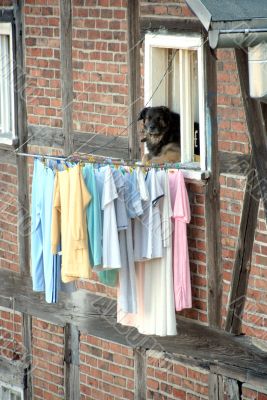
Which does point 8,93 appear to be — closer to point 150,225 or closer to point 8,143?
point 8,143

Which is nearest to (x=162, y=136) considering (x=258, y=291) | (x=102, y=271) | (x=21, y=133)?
(x=102, y=271)

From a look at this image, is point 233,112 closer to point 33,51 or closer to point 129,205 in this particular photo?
point 129,205

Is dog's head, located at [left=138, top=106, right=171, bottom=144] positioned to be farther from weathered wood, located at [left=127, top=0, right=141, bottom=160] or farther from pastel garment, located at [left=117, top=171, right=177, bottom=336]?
pastel garment, located at [left=117, top=171, right=177, bottom=336]

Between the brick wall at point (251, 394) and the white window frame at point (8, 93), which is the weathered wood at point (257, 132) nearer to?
the brick wall at point (251, 394)

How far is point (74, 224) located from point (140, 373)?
167 centimetres

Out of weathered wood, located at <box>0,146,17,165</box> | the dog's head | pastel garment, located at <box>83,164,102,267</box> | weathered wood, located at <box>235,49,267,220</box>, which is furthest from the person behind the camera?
weathered wood, located at <box>0,146,17,165</box>

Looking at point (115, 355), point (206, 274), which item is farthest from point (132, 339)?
point (206, 274)

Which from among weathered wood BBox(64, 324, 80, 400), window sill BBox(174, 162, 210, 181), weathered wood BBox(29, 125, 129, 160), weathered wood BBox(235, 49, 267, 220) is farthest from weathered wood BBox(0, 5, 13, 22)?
weathered wood BBox(235, 49, 267, 220)

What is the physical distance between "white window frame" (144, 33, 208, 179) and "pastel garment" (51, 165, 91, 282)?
0.80 metres

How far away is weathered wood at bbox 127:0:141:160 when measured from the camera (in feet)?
36.1

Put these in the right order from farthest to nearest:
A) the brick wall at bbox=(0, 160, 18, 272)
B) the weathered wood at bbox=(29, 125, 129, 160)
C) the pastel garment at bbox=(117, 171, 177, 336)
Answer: the brick wall at bbox=(0, 160, 18, 272), the weathered wood at bbox=(29, 125, 129, 160), the pastel garment at bbox=(117, 171, 177, 336)

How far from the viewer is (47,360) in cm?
1267

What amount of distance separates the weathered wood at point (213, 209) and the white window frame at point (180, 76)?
0.06m

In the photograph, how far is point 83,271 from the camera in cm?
1051
